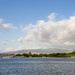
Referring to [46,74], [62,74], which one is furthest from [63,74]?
[46,74]

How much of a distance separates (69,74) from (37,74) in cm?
1058

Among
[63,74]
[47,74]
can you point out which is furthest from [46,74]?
[63,74]

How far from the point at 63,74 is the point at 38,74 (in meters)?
8.31

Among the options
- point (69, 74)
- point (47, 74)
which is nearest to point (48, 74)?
point (47, 74)

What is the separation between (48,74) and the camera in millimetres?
84375

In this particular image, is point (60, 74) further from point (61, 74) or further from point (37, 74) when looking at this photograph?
point (37, 74)

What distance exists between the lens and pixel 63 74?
84.0m

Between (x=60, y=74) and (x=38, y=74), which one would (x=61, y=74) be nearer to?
(x=60, y=74)

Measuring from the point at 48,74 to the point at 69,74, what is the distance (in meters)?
6.93

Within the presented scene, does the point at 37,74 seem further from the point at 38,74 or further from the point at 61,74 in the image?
the point at 61,74

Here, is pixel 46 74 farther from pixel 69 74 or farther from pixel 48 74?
pixel 69 74

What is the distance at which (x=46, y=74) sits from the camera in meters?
84.4

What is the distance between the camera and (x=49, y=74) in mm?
84250

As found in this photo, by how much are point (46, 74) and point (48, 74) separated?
0.66 meters
